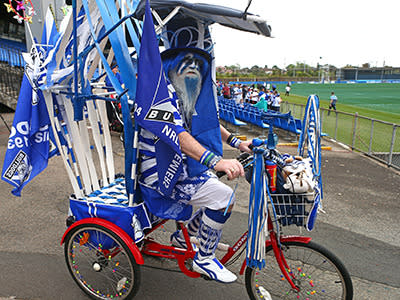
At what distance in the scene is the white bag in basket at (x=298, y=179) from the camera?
7.00 ft

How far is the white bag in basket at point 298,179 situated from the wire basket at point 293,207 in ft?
0.21

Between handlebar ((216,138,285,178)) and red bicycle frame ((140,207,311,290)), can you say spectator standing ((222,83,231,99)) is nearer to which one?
red bicycle frame ((140,207,311,290))

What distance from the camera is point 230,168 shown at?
2150 mm

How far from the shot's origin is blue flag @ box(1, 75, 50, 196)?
8.80 feet

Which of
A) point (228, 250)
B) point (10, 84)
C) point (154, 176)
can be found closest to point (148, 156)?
point (154, 176)

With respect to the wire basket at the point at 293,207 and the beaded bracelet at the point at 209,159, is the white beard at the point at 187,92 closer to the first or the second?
the beaded bracelet at the point at 209,159

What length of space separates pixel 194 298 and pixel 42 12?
432 inches

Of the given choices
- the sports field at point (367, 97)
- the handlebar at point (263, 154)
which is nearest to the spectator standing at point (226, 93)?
the sports field at point (367, 97)

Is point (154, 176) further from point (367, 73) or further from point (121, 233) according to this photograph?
point (367, 73)

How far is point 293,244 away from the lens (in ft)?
8.29

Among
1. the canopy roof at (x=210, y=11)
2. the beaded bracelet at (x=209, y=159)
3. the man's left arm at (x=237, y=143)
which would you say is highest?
the canopy roof at (x=210, y=11)

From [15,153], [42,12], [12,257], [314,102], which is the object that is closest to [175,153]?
[314,102]

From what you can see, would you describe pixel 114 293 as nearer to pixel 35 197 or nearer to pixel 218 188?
pixel 218 188

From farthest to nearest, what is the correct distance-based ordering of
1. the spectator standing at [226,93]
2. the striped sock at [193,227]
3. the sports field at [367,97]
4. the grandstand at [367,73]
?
the grandstand at [367,73] < the sports field at [367,97] < the spectator standing at [226,93] < the striped sock at [193,227]
